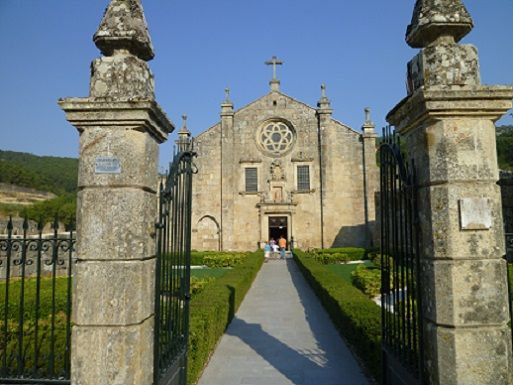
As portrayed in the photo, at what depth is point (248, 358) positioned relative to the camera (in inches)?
247

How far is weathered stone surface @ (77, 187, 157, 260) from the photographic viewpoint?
3.14 m

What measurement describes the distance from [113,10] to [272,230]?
24.6m

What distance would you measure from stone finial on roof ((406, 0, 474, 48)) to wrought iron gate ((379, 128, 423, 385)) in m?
0.97

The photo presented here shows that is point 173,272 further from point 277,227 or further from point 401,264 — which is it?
point 277,227

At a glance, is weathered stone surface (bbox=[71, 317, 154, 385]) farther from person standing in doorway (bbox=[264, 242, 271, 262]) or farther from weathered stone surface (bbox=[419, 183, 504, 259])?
person standing in doorway (bbox=[264, 242, 271, 262])

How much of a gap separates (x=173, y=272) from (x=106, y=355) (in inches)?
44.1

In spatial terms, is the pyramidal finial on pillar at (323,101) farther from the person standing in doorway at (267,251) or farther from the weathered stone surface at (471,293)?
the weathered stone surface at (471,293)

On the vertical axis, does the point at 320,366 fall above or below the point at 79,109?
below

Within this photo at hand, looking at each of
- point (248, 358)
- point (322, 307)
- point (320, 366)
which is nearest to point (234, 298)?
point (322, 307)

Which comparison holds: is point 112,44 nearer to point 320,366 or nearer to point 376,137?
point 320,366

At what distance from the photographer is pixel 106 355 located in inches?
120

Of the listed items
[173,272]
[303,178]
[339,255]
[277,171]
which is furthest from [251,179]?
[173,272]

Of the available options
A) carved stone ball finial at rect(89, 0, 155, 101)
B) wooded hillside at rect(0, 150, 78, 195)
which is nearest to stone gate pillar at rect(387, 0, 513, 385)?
carved stone ball finial at rect(89, 0, 155, 101)

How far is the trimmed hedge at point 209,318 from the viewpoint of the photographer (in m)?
5.29
